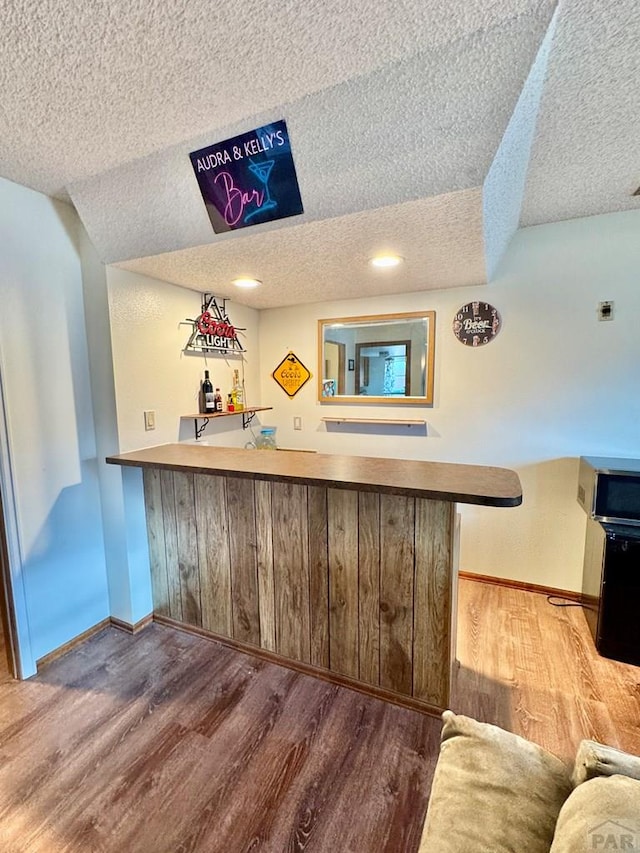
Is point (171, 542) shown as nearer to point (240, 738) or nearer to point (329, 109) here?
point (240, 738)

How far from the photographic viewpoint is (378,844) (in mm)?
1236

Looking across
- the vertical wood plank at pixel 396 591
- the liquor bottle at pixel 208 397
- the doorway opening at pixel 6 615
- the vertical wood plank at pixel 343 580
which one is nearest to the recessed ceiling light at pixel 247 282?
the liquor bottle at pixel 208 397

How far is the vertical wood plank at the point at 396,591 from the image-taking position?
1693 millimetres

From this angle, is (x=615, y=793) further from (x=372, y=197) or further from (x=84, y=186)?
(x=84, y=186)

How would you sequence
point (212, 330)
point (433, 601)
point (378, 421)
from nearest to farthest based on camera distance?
point (433, 601) < point (212, 330) < point (378, 421)

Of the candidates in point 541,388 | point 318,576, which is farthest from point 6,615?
point 541,388

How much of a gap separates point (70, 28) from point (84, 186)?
0.85 m

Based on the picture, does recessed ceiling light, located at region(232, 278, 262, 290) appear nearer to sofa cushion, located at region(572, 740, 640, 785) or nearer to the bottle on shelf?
the bottle on shelf

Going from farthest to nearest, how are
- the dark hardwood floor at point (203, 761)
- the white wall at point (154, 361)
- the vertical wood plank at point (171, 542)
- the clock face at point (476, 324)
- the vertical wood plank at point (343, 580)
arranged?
1. the clock face at point (476, 324)
2. the vertical wood plank at point (171, 542)
3. the white wall at point (154, 361)
4. the vertical wood plank at point (343, 580)
5. the dark hardwood floor at point (203, 761)

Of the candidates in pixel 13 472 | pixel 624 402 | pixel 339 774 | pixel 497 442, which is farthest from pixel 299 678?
pixel 624 402

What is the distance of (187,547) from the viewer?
225 cm

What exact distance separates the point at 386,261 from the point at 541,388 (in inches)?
54.4

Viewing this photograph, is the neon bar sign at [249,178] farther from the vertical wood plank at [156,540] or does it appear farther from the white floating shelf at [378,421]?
the white floating shelf at [378,421]

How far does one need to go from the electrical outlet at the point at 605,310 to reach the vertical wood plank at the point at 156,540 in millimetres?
2876
